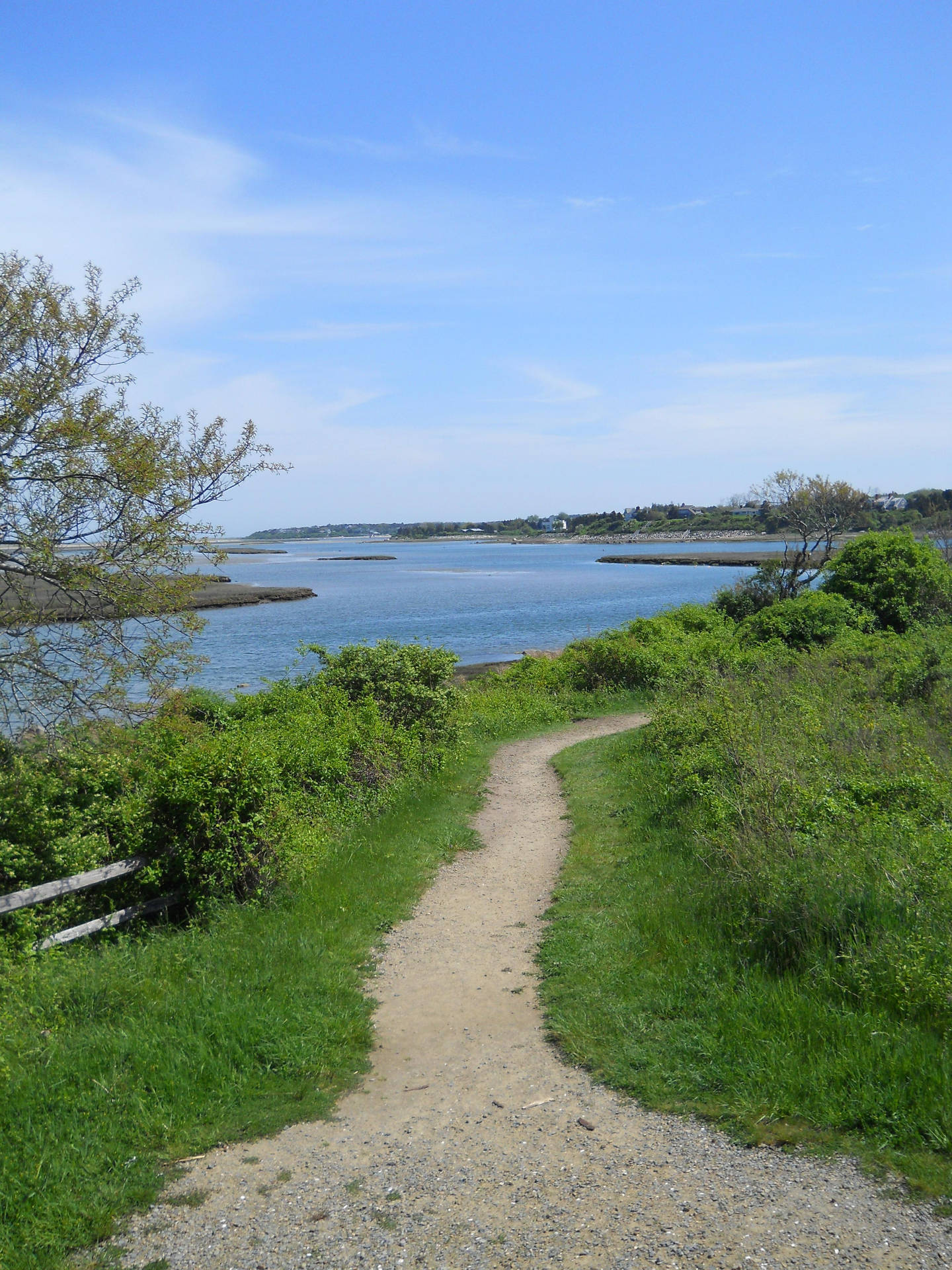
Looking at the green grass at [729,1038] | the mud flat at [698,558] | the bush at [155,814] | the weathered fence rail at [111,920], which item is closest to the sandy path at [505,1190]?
the green grass at [729,1038]

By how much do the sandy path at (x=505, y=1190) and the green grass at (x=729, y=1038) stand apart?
0.85ft

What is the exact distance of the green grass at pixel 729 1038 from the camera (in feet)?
15.6

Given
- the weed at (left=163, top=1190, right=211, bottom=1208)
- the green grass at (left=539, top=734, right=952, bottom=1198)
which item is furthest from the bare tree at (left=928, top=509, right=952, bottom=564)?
the weed at (left=163, top=1190, right=211, bottom=1208)

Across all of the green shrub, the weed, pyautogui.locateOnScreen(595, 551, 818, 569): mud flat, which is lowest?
the weed

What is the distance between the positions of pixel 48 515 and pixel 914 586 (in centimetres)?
2390

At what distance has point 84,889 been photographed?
860 centimetres

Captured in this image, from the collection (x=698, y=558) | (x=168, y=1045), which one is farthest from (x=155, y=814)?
(x=698, y=558)

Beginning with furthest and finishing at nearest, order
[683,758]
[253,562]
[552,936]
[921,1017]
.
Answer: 1. [253,562]
2. [683,758]
3. [552,936]
4. [921,1017]

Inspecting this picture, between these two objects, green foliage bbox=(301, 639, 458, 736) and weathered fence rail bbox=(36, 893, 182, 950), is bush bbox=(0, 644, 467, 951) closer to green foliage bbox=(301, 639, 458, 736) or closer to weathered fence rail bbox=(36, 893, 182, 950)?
weathered fence rail bbox=(36, 893, 182, 950)

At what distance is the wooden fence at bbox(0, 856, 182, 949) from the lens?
7.31m

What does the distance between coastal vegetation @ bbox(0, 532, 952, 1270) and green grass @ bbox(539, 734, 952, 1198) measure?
0.02m

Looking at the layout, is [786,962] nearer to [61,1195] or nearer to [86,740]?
[61,1195]

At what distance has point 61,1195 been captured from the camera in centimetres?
462

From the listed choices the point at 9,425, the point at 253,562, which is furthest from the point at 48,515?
the point at 253,562
